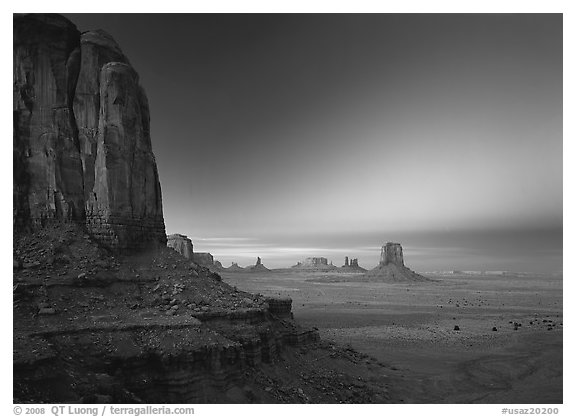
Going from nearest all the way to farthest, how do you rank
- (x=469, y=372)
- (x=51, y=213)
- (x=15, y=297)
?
(x=15, y=297)
(x=51, y=213)
(x=469, y=372)

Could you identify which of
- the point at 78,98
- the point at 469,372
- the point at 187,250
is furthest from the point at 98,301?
the point at 187,250

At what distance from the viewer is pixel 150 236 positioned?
78.9ft

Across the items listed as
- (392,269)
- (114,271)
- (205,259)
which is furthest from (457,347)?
(205,259)

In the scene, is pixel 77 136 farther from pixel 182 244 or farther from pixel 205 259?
pixel 205 259

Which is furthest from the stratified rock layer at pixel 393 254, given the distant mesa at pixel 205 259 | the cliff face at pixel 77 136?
the cliff face at pixel 77 136

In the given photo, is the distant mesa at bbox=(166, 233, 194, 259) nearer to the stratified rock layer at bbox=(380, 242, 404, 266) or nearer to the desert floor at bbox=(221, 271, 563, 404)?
the desert floor at bbox=(221, 271, 563, 404)

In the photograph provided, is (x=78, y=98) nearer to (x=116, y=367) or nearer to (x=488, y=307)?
(x=116, y=367)

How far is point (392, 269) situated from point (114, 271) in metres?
143

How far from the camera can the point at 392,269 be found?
153m

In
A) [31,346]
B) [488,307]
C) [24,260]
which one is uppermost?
[24,260]

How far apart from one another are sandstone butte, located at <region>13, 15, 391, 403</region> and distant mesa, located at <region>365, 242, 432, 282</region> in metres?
126
